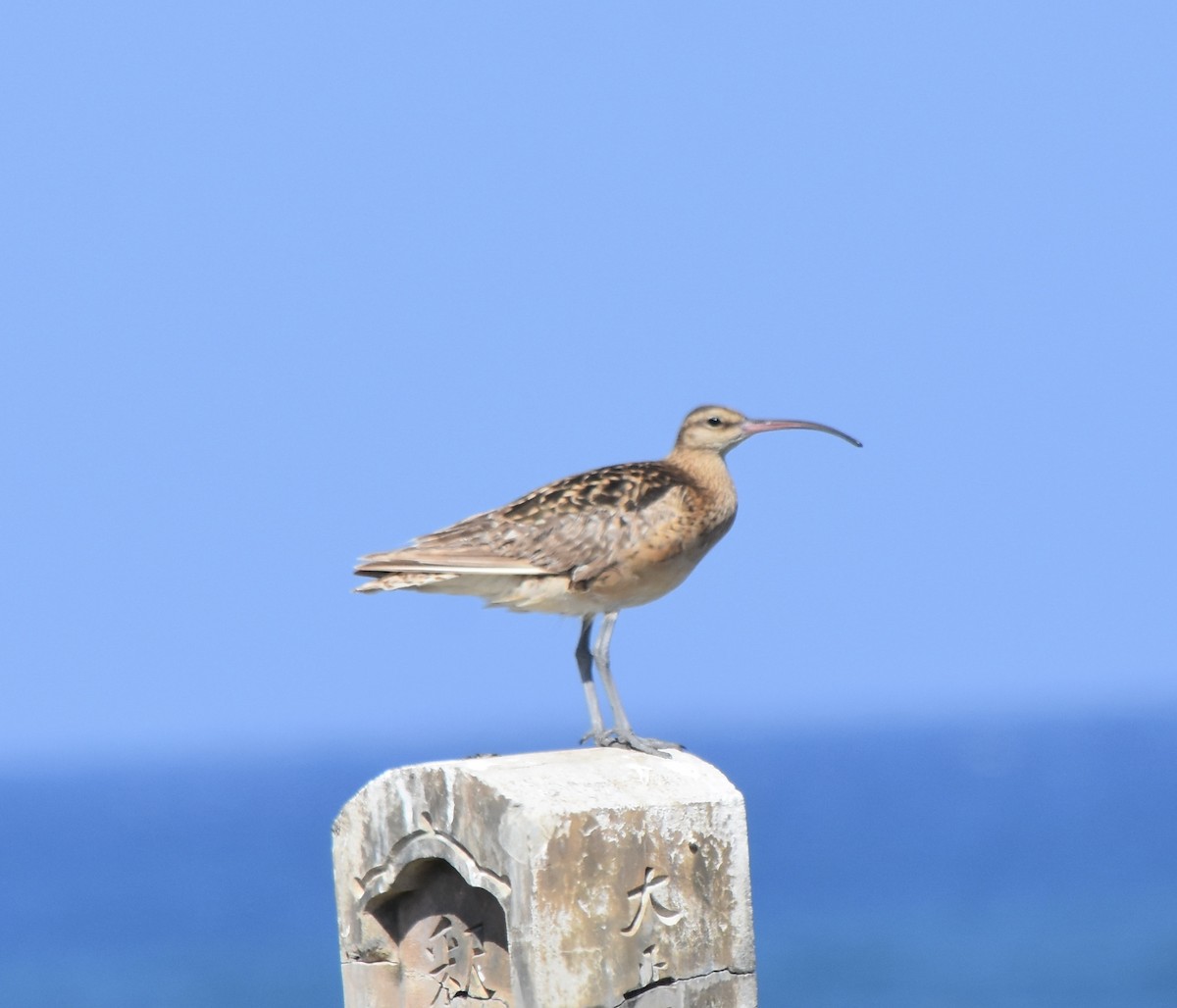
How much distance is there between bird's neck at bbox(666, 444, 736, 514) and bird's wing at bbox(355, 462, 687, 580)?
35 centimetres

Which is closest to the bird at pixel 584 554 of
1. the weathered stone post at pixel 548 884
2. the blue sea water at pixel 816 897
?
the weathered stone post at pixel 548 884

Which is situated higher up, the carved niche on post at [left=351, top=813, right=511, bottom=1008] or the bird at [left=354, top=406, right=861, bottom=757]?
the bird at [left=354, top=406, right=861, bottom=757]

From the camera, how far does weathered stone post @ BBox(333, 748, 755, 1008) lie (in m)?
12.1

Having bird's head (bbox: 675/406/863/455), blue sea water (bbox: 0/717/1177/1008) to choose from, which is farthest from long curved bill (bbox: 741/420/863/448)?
blue sea water (bbox: 0/717/1177/1008)

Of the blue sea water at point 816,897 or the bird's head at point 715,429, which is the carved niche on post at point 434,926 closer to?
the bird's head at point 715,429

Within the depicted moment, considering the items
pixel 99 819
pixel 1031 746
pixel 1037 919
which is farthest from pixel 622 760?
pixel 1031 746

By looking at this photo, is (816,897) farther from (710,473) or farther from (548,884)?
(548,884)

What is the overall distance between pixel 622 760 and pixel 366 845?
131 cm

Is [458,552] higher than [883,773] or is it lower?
lower

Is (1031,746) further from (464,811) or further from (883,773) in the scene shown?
(464,811)

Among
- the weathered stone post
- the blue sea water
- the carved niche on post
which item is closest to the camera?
the weathered stone post

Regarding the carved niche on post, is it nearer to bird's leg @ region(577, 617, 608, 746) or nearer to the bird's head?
bird's leg @ region(577, 617, 608, 746)

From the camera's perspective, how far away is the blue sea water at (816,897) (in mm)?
60531

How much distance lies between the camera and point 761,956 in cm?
6481
